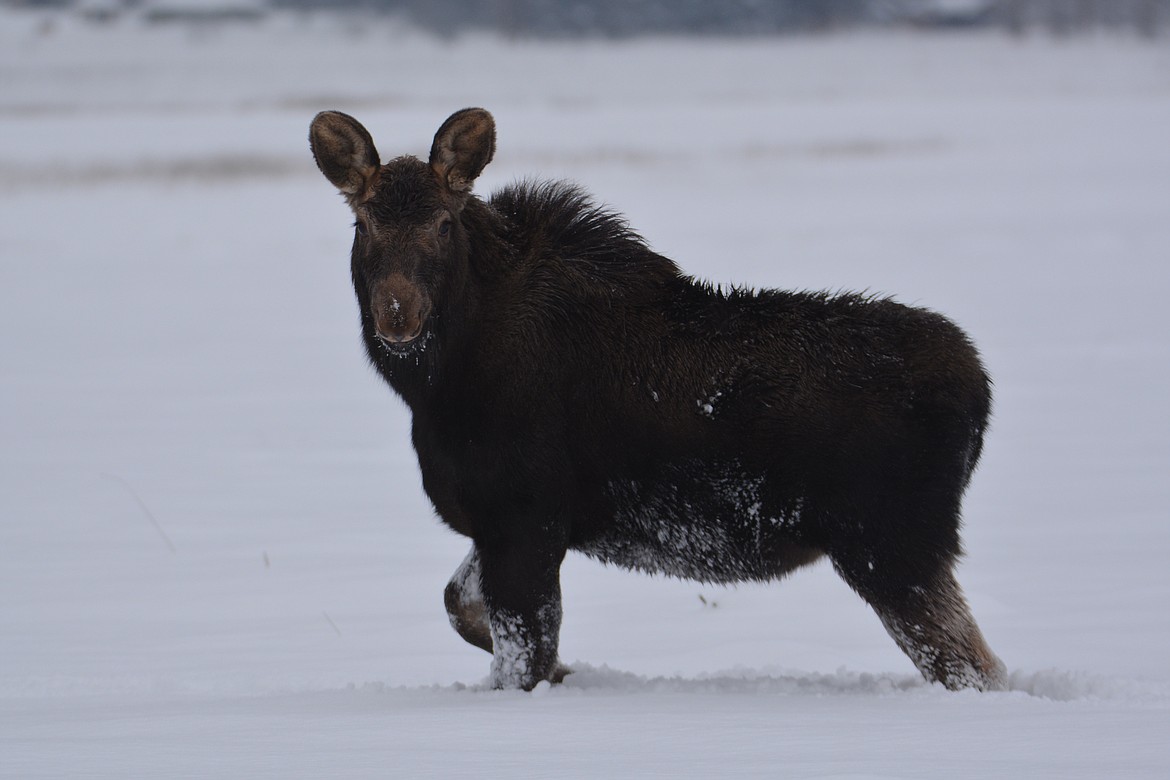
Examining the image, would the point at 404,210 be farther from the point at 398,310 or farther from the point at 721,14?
the point at 721,14

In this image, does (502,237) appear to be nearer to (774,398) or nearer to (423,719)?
(774,398)

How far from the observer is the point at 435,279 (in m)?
5.40

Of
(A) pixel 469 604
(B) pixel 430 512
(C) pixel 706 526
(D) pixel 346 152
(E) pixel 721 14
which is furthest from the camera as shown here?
(E) pixel 721 14

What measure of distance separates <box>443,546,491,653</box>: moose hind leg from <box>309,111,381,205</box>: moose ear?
1.58m

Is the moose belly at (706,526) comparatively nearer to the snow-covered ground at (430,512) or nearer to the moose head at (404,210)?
the snow-covered ground at (430,512)

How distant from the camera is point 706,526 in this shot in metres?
5.31

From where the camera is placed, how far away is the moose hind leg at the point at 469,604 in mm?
5844

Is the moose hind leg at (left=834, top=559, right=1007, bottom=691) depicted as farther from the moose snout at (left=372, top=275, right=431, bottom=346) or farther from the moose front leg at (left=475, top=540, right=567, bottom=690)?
the moose snout at (left=372, top=275, right=431, bottom=346)

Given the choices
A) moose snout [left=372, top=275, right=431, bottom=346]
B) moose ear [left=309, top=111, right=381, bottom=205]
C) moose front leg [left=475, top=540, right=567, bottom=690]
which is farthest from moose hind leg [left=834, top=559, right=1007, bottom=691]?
moose ear [left=309, top=111, right=381, bottom=205]

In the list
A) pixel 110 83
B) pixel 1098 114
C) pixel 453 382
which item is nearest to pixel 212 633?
pixel 453 382

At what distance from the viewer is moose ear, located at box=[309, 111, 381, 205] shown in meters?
5.48

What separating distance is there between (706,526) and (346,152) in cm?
205

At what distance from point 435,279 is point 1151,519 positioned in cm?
501

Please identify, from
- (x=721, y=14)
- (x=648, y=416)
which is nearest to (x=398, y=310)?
(x=648, y=416)
